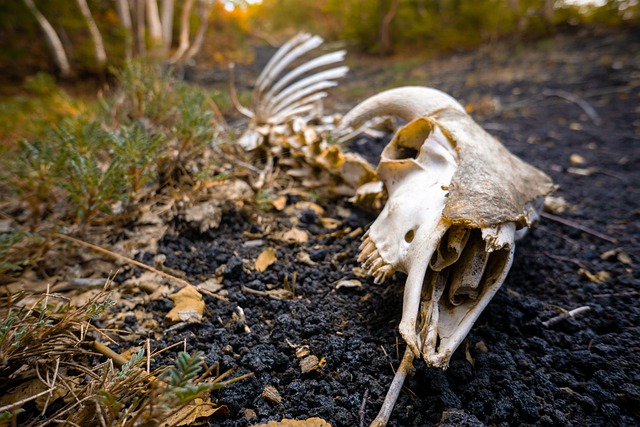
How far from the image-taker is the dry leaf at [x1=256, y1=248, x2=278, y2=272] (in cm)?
145

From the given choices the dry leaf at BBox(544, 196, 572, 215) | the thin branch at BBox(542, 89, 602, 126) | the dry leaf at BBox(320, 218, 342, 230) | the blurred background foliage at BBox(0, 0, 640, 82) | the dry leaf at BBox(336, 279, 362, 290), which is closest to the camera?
the dry leaf at BBox(336, 279, 362, 290)

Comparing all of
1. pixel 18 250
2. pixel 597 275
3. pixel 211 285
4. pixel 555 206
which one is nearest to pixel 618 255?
pixel 597 275

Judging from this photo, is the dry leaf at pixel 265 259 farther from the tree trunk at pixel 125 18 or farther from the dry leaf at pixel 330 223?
the tree trunk at pixel 125 18

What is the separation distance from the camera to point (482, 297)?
96 centimetres

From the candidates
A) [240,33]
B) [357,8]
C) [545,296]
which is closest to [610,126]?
[545,296]

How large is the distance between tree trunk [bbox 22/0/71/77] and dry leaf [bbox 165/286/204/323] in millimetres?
8681

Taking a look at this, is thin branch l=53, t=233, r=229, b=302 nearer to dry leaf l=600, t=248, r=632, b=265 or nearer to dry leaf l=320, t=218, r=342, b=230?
dry leaf l=320, t=218, r=342, b=230

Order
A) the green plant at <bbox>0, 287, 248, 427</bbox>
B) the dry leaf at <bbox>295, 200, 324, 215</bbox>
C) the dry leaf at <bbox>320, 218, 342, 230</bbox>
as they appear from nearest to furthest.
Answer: the green plant at <bbox>0, 287, 248, 427</bbox>
the dry leaf at <bbox>320, 218, 342, 230</bbox>
the dry leaf at <bbox>295, 200, 324, 215</bbox>

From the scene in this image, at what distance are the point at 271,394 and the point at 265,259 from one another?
25.3 inches

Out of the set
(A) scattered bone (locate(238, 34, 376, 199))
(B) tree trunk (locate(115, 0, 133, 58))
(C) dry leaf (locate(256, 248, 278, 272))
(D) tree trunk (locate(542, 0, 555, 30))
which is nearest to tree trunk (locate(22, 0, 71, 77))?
(B) tree trunk (locate(115, 0, 133, 58))

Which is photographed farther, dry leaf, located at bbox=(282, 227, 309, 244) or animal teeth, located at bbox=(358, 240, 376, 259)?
dry leaf, located at bbox=(282, 227, 309, 244)

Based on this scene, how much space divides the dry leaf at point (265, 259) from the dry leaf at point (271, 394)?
557 millimetres

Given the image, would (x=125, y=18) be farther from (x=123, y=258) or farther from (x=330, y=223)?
(x=330, y=223)

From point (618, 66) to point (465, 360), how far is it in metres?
6.24
